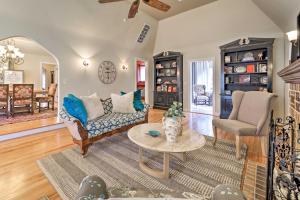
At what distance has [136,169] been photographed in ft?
7.38

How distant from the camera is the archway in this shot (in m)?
5.11

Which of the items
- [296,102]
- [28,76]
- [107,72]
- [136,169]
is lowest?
[136,169]

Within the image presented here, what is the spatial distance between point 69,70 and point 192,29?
413cm

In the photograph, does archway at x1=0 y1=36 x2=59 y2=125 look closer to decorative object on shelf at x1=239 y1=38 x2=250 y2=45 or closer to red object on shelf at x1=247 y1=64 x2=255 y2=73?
decorative object on shelf at x1=239 y1=38 x2=250 y2=45

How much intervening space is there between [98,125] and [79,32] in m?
3.05

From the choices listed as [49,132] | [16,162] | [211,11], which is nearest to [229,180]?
[16,162]

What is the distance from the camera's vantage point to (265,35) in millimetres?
4602

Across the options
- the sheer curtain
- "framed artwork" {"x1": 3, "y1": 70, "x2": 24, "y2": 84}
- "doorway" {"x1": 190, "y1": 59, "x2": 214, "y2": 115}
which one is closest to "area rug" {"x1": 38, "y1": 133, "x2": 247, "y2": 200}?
"doorway" {"x1": 190, "y1": 59, "x2": 214, "y2": 115}

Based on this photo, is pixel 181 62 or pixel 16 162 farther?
A: pixel 181 62

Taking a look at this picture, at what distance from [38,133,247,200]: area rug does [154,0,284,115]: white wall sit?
3.36 meters

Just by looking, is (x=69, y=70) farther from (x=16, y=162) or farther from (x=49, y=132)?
(x=16, y=162)

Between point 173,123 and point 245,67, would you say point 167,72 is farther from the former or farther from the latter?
point 173,123

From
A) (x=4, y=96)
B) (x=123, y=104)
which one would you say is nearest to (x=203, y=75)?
(x=123, y=104)

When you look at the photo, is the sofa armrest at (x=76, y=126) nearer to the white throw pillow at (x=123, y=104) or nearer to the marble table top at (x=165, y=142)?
the marble table top at (x=165, y=142)
